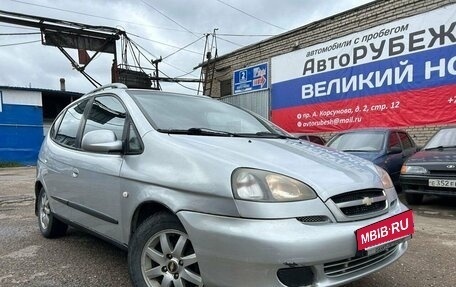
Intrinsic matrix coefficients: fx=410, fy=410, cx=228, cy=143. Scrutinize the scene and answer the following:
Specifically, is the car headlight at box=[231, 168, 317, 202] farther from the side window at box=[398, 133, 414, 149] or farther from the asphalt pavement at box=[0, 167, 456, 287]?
the side window at box=[398, 133, 414, 149]

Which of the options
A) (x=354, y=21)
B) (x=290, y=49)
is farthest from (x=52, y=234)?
(x=290, y=49)

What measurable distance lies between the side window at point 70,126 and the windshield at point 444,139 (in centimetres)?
599

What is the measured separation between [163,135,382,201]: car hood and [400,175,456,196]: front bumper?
4.07 m

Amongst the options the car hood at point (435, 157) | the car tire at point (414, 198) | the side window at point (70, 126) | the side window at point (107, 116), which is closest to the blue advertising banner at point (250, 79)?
the car hood at point (435, 157)

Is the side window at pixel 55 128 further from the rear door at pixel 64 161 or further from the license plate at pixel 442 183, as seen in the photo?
A: the license plate at pixel 442 183

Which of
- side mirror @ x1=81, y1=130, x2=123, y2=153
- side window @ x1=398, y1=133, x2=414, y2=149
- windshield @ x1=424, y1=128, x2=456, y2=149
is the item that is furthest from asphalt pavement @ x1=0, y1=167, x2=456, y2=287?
side window @ x1=398, y1=133, x2=414, y2=149

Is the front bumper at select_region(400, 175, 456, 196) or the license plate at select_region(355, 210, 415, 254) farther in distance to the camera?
the front bumper at select_region(400, 175, 456, 196)

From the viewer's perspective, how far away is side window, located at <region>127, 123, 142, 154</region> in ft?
9.38

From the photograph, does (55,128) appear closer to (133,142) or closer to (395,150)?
(133,142)

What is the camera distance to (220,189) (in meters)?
2.27

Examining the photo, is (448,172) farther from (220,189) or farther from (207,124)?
(220,189)

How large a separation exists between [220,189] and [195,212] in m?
0.21

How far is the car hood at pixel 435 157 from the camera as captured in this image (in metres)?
6.35

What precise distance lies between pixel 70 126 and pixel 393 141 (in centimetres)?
639
